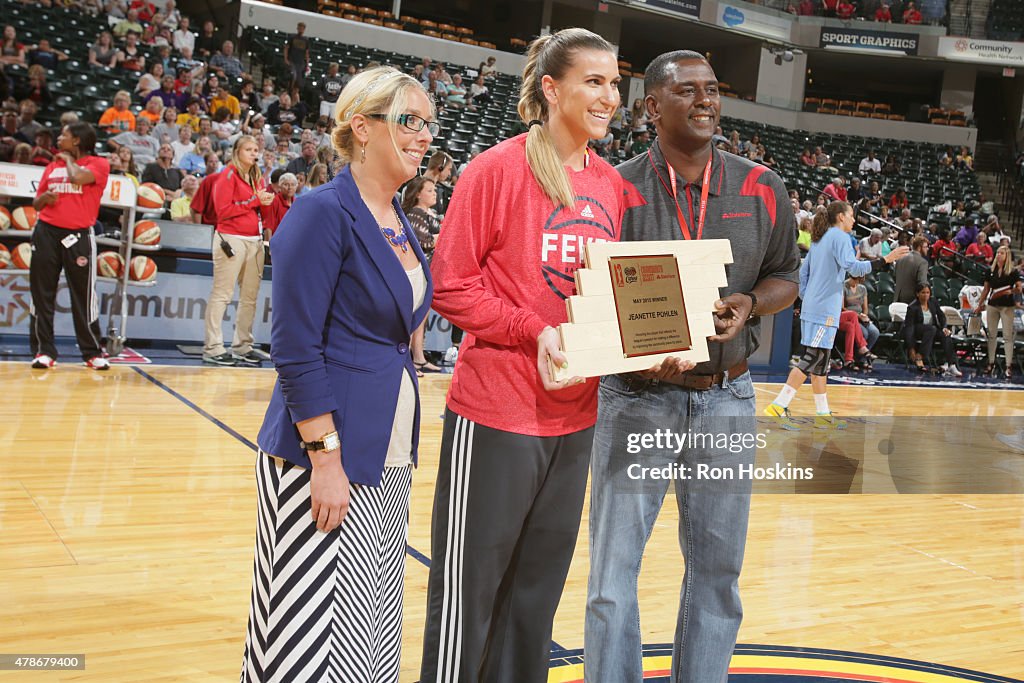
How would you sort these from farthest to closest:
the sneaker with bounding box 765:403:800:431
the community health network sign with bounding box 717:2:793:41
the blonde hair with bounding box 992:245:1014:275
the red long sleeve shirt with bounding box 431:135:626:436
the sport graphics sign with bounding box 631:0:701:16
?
the community health network sign with bounding box 717:2:793:41
the sport graphics sign with bounding box 631:0:701:16
the blonde hair with bounding box 992:245:1014:275
the sneaker with bounding box 765:403:800:431
the red long sleeve shirt with bounding box 431:135:626:436

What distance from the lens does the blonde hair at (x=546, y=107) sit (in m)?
2.00

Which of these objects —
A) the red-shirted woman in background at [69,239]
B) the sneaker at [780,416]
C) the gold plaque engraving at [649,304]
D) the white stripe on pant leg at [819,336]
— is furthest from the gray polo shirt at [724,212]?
the red-shirted woman in background at [69,239]

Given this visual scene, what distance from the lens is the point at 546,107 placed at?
6.82 ft

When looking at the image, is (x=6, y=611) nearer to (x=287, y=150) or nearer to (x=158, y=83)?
(x=287, y=150)

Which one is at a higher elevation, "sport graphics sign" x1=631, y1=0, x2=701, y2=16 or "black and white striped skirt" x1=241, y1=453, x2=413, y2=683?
"sport graphics sign" x1=631, y1=0, x2=701, y2=16

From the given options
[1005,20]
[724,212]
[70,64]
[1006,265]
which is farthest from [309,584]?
[1005,20]

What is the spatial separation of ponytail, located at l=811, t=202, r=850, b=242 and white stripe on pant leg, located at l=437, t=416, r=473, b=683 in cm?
536

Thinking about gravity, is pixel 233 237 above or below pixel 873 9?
below

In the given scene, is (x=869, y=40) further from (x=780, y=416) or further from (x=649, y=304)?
(x=649, y=304)

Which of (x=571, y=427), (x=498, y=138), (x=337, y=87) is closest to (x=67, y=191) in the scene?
(x=571, y=427)

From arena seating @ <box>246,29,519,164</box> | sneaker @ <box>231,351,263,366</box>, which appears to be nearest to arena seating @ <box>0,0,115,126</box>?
arena seating @ <box>246,29,519,164</box>

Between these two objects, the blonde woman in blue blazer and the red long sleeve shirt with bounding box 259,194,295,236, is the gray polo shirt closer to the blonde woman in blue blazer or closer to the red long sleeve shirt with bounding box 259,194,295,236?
the blonde woman in blue blazer

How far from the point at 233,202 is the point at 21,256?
1606 mm

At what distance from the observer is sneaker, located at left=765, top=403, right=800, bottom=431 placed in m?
6.86
